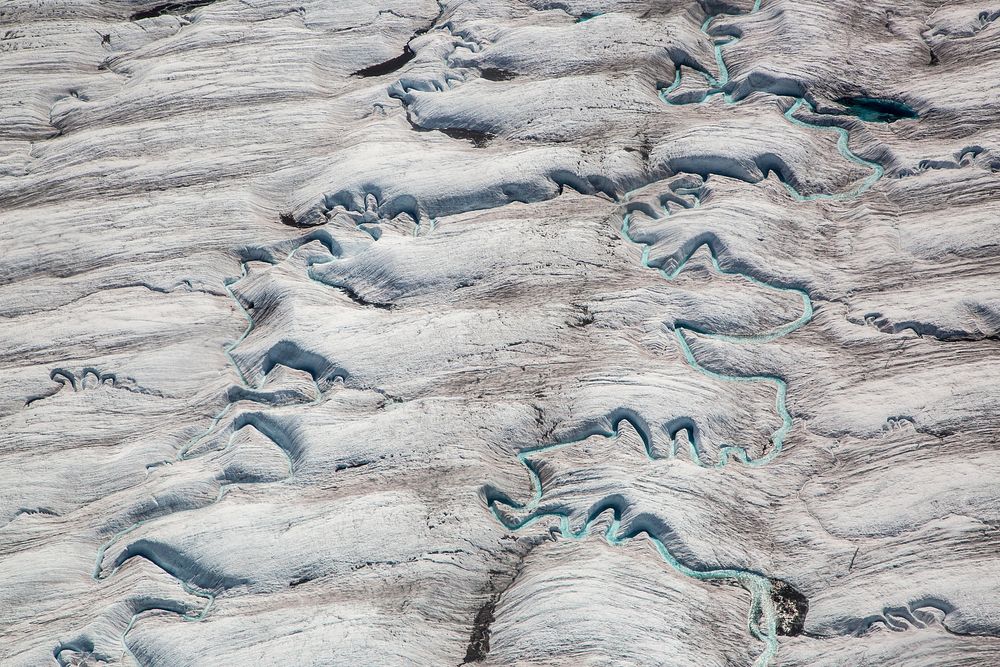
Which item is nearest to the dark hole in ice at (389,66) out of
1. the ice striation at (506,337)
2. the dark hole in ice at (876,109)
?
the ice striation at (506,337)

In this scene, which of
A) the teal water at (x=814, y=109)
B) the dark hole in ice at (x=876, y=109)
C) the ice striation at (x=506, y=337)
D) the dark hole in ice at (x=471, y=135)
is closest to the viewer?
the ice striation at (x=506, y=337)

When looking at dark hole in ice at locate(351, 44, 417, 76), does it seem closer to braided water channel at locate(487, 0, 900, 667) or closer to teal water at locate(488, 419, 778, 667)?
braided water channel at locate(487, 0, 900, 667)

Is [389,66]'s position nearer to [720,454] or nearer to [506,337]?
[506,337]

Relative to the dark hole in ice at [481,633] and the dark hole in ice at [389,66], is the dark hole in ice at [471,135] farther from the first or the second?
the dark hole in ice at [481,633]

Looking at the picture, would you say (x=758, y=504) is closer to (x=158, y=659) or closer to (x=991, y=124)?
(x=158, y=659)

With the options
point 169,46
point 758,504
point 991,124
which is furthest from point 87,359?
point 991,124

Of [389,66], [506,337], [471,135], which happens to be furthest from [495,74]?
[506,337]
